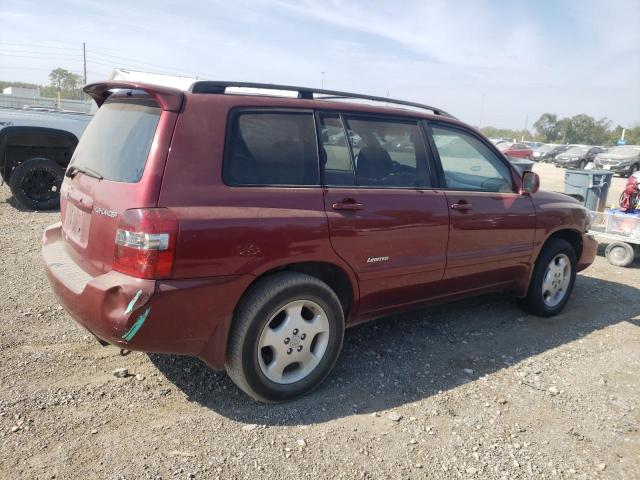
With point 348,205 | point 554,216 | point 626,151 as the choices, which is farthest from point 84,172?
point 626,151

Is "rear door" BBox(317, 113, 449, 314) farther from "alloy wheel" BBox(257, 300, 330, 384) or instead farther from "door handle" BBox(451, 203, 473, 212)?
"alloy wheel" BBox(257, 300, 330, 384)

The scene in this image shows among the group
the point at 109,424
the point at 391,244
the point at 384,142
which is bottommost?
the point at 109,424

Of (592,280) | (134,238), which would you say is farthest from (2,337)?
(592,280)

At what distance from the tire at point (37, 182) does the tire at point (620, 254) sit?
27.3 feet

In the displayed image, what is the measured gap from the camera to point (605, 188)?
27.8 ft

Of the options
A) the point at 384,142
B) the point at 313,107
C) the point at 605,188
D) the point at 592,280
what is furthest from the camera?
the point at 605,188

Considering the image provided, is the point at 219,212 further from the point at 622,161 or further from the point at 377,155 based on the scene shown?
the point at 622,161

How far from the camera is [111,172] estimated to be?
2.87 metres

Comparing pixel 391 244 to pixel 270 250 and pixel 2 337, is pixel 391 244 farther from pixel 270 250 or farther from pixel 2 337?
pixel 2 337

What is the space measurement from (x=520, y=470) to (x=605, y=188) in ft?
23.5

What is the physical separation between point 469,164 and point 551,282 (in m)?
1.46

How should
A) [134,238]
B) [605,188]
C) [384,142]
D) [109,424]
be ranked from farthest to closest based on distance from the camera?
1. [605,188]
2. [384,142]
3. [109,424]
4. [134,238]

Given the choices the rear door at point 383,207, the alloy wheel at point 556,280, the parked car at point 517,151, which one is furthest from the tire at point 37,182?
A: the parked car at point 517,151

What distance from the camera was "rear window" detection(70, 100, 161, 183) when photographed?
2.72 metres
